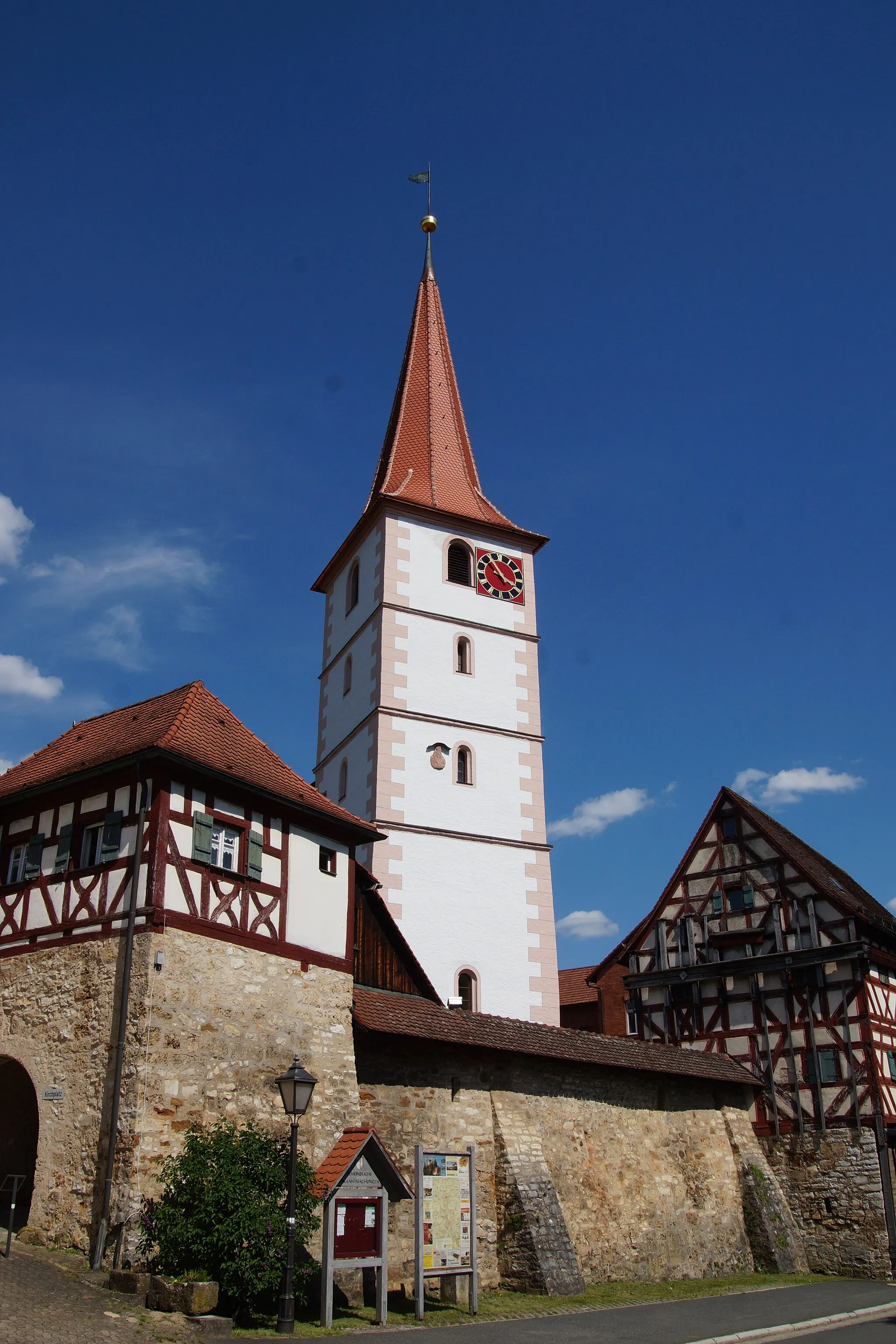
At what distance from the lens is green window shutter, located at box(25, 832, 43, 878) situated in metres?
14.9

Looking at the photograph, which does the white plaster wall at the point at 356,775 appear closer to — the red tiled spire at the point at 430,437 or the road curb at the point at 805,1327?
the red tiled spire at the point at 430,437

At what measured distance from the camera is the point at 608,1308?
48.5 feet

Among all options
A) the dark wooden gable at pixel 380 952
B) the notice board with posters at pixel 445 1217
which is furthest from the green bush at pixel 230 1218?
the dark wooden gable at pixel 380 952

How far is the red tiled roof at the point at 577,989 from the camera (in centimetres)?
3762

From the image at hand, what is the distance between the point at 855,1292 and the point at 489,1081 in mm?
6957

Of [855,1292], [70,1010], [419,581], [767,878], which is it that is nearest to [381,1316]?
[70,1010]

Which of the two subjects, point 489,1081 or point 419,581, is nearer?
point 489,1081

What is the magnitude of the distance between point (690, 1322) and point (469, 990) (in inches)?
387

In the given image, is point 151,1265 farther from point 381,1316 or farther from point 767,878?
point 767,878

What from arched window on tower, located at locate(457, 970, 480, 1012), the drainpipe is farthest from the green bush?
arched window on tower, located at locate(457, 970, 480, 1012)

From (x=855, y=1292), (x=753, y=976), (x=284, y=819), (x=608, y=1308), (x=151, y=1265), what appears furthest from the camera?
(x=753, y=976)

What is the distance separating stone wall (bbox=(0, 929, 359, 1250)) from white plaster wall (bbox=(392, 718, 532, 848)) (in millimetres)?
9289

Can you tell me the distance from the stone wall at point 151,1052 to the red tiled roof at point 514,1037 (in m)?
1.21

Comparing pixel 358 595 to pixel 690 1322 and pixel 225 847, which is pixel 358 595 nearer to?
pixel 225 847
